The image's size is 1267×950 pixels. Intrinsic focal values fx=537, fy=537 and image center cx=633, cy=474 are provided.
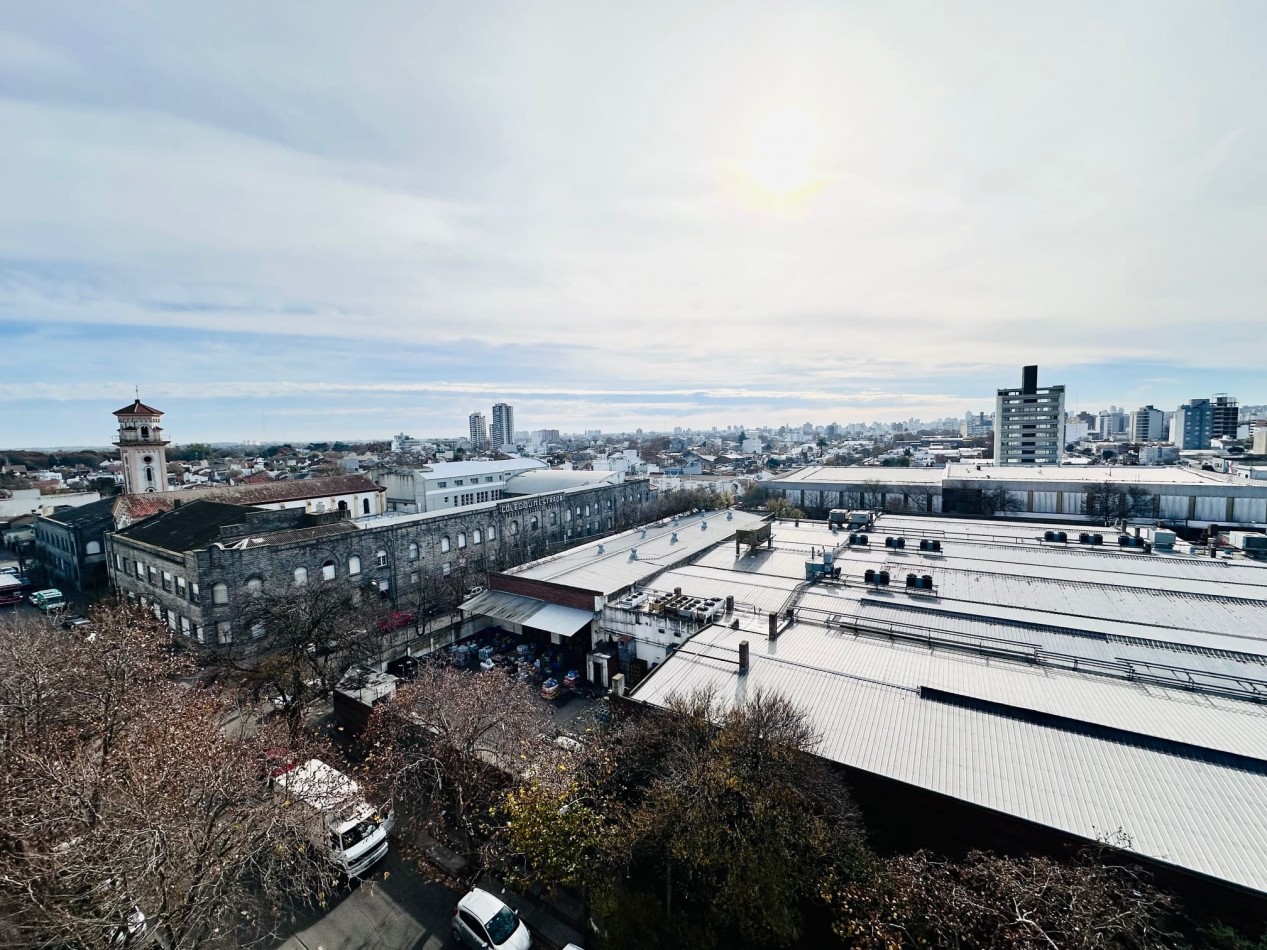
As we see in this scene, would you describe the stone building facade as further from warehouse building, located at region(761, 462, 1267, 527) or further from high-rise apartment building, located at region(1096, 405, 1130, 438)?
high-rise apartment building, located at region(1096, 405, 1130, 438)

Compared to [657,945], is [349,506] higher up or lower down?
higher up

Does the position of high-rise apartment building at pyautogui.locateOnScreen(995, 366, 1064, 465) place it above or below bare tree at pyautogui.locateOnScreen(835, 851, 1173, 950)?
above

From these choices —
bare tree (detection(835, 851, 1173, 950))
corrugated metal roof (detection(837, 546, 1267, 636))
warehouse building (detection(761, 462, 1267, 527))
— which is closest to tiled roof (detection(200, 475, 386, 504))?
warehouse building (detection(761, 462, 1267, 527))

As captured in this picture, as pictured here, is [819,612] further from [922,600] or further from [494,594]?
[494,594]

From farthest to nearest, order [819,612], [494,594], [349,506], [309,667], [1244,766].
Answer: [349,506], [494,594], [819,612], [309,667], [1244,766]

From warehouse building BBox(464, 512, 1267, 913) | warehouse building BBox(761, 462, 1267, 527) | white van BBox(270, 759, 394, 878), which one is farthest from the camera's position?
warehouse building BBox(761, 462, 1267, 527)

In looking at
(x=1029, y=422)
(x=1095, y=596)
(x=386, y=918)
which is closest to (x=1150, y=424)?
(x=1029, y=422)

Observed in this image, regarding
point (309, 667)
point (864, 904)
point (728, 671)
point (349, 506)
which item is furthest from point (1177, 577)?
point (349, 506)
